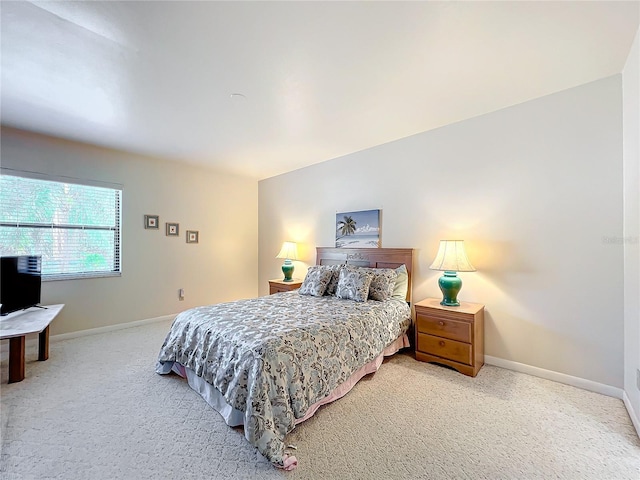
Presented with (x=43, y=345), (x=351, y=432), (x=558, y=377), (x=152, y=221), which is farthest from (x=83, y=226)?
(x=558, y=377)

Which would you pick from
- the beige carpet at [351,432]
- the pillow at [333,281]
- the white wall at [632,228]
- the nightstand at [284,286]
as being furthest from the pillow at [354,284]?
the white wall at [632,228]

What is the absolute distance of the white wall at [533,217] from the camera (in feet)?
7.33

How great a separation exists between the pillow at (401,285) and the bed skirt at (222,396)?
1.77 ft

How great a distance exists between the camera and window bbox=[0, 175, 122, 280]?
3.19 metres

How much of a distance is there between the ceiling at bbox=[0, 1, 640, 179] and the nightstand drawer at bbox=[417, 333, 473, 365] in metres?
2.27

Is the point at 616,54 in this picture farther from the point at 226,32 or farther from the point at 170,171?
the point at 170,171

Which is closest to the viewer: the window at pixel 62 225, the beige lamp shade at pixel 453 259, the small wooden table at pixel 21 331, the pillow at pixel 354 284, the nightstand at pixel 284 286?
the small wooden table at pixel 21 331

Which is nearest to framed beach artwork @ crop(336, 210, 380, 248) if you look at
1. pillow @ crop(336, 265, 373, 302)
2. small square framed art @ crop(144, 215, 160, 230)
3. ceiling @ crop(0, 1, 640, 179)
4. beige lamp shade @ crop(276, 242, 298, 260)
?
pillow @ crop(336, 265, 373, 302)


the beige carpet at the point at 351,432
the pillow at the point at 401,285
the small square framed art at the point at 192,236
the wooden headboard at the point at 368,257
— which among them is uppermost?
the small square framed art at the point at 192,236

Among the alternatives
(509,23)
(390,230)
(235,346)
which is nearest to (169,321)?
(235,346)

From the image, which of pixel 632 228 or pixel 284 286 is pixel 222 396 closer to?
pixel 284 286

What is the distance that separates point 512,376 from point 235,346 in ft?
8.20

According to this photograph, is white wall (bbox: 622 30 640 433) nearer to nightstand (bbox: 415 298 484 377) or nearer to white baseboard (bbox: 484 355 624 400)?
white baseboard (bbox: 484 355 624 400)

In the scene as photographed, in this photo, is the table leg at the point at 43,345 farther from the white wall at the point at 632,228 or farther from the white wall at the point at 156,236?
the white wall at the point at 632,228
